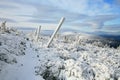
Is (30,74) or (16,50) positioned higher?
(16,50)

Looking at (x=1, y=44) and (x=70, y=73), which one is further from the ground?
(x=1, y=44)

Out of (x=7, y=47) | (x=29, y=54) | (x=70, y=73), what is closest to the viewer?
(x=70, y=73)

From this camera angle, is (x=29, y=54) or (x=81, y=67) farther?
(x=29, y=54)

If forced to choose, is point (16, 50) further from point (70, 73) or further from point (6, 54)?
point (70, 73)

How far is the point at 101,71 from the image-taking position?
15469 mm

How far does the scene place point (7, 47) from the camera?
60.7ft

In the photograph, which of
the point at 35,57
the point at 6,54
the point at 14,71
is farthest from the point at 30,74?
the point at 35,57

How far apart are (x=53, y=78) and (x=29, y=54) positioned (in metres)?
5.27

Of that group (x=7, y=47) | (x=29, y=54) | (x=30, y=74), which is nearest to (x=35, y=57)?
(x=29, y=54)

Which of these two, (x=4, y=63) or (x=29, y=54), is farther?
(x=29, y=54)

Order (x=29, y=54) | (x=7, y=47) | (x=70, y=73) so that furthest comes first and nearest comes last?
(x=29, y=54), (x=7, y=47), (x=70, y=73)

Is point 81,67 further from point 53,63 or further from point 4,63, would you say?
point 4,63

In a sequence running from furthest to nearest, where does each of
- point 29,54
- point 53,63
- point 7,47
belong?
point 29,54
point 7,47
point 53,63

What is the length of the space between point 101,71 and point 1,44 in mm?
7927
